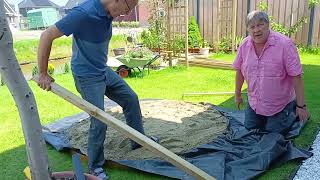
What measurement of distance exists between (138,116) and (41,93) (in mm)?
3610

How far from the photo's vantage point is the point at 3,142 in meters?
4.01


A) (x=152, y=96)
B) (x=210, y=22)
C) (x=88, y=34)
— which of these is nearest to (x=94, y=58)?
(x=88, y=34)

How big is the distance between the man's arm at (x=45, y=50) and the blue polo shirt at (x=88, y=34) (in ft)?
0.17

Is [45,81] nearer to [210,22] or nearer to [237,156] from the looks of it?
[237,156]

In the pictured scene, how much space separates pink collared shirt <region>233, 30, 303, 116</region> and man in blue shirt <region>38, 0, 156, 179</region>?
49.9 inches

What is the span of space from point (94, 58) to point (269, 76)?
1773 mm

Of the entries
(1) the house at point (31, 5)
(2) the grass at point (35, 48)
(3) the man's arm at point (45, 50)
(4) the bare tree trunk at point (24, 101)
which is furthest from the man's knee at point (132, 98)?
(1) the house at point (31, 5)

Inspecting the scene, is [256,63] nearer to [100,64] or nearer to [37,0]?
[100,64]

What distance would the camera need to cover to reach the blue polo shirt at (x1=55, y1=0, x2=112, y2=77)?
2.43 metres

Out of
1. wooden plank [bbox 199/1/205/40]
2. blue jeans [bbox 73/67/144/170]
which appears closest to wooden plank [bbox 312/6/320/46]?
wooden plank [bbox 199/1/205/40]

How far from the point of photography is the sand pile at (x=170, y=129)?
3566 mm

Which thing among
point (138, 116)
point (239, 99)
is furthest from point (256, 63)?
point (138, 116)

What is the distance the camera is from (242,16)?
1094cm

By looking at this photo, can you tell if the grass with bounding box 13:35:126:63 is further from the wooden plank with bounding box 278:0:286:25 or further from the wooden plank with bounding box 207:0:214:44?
the wooden plank with bounding box 278:0:286:25
